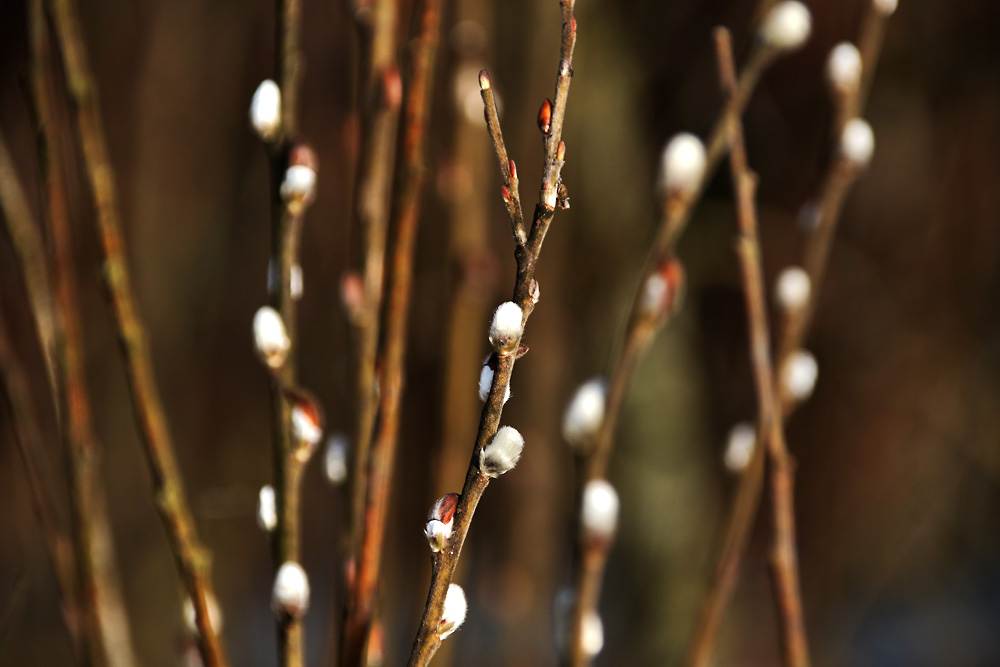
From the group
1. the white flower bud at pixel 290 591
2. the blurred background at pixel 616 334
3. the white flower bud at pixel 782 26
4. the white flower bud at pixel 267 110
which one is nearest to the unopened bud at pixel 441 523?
the white flower bud at pixel 290 591

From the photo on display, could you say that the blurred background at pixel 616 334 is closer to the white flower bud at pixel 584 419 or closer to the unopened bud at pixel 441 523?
the white flower bud at pixel 584 419

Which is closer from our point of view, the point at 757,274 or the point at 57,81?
the point at 757,274

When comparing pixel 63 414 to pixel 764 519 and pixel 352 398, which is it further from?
pixel 764 519

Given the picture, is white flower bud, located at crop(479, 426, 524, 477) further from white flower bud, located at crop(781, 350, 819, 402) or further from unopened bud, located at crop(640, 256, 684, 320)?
white flower bud, located at crop(781, 350, 819, 402)

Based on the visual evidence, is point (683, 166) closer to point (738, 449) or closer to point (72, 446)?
point (738, 449)

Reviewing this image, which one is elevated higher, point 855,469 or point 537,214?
point 855,469

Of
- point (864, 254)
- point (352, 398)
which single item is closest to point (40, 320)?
point (352, 398)
